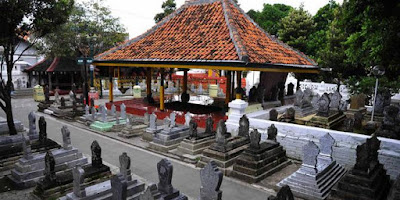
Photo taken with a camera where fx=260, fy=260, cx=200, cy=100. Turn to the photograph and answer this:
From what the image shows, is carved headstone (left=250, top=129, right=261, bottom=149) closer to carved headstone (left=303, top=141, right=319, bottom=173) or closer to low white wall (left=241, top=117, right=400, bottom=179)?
carved headstone (left=303, top=141, right=319, bottom=173)

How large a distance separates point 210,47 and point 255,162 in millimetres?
5771

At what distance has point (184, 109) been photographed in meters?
14.4

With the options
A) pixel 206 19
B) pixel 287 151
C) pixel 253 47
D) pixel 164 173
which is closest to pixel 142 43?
pixel 206 19

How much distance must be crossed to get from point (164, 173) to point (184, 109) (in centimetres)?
949

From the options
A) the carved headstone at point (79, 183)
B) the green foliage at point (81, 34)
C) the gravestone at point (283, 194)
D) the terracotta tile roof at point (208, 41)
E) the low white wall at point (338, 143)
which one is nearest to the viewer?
the gravestone at point (283, 194)

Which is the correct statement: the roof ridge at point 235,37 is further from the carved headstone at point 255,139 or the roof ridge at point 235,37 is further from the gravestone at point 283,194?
the gravestone at point 283,194

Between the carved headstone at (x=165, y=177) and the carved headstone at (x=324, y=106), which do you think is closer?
the carved headstone at (x=165, y=177)

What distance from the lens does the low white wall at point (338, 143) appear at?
7.07m

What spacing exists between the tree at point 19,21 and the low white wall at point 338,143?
24.4 feet

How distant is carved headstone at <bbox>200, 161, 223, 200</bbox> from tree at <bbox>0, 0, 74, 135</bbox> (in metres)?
6.49

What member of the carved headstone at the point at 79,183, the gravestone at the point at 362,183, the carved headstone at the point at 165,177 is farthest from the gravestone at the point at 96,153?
the gravestone at the point at 362,183

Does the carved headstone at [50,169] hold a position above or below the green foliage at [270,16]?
below

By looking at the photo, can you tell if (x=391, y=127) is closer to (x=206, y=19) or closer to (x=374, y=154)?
(x=374, y=154)

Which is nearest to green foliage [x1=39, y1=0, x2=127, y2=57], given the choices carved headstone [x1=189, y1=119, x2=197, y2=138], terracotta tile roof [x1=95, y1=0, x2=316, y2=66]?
terracotta tile roof [x1=95, y1=0, x2=316, y2=66]
